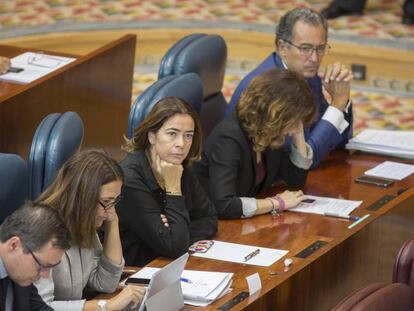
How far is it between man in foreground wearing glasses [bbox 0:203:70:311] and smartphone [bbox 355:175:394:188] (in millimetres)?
1901

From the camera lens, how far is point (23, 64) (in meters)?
5.23

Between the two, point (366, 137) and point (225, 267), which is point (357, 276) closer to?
point (225, 267)

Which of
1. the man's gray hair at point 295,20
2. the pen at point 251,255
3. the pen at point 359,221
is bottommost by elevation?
the pen at point 359,221

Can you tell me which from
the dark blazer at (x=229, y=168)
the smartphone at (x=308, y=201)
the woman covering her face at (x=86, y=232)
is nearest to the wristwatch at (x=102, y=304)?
the woman covering her face at (x=86, y=232)

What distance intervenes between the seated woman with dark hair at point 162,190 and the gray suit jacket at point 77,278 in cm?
31

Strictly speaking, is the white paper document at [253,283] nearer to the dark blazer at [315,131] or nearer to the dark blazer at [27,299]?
the dark blazer at [27,299]

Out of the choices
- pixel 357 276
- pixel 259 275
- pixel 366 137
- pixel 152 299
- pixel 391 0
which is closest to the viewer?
pixel 152 299

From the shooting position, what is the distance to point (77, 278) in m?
3.39

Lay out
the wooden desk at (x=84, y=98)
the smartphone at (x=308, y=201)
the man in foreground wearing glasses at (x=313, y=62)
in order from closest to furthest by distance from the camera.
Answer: the smartphone at (x=308, y=201) → the wooden desk at (x=84, y=98) → the man in foreground wearing glasses at (x=313, y=62)

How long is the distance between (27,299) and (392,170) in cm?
217

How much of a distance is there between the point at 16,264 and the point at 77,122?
1.04 metres

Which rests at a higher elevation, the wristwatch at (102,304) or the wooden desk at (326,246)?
the wristwatch at (102,304)

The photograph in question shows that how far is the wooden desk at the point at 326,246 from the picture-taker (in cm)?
366

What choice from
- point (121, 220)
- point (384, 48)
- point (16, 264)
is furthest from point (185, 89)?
point (384, 48)
